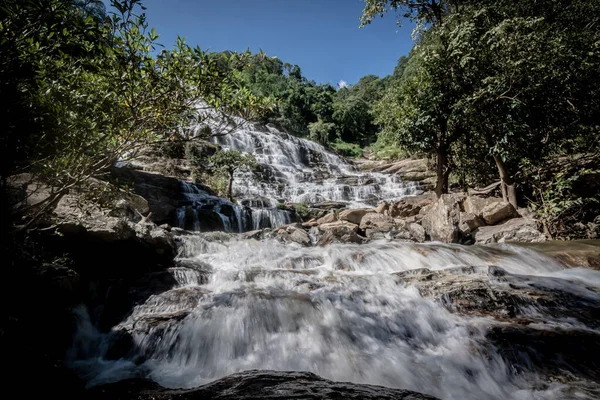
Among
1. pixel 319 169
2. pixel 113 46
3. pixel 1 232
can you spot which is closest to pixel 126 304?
pixel 1 232

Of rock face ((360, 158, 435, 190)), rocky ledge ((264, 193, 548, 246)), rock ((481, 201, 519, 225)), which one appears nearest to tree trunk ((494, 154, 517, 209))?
rocky ledge ((264, 193, 548, 246))

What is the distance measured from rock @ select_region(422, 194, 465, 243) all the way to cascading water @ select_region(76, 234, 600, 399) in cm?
323

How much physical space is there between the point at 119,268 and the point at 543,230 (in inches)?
479

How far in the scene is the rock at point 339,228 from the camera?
10.7 m

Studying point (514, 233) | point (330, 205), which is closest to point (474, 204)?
point (514, 233)

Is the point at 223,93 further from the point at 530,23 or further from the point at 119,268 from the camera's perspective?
the point at 530,23

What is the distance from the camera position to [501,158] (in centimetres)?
1020

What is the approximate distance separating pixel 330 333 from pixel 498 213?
900 cm

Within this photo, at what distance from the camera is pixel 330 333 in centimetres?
396

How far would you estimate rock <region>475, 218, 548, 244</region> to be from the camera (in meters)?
8.92

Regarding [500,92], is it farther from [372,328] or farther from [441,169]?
[372,328]

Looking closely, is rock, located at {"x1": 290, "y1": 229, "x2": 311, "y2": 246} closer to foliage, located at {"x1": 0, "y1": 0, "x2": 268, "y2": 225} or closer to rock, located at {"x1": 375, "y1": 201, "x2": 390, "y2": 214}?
rock, located at {"x1": 375, "y1": 201, "x2": 390, "y2": 214}

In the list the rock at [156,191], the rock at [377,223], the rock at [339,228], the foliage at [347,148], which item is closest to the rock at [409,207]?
the rock at [377,223]

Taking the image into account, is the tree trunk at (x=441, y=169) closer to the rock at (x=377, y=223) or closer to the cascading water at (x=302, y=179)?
the rock at (x=377, y=223)
